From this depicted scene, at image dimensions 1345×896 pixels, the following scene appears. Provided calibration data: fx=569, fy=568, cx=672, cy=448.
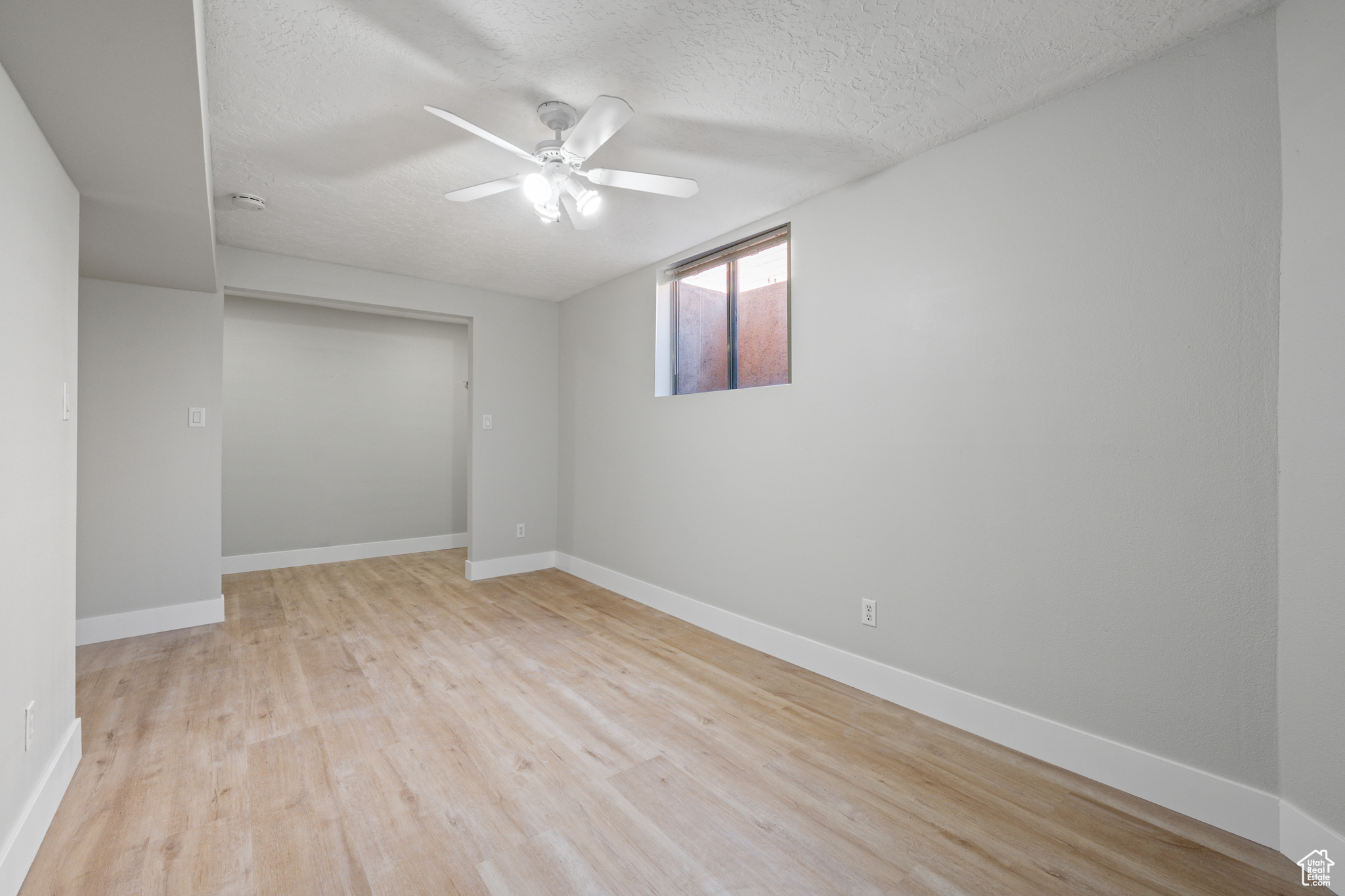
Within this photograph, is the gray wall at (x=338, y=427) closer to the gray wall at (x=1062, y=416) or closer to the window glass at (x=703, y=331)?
the window glass at (x=703, y=331)

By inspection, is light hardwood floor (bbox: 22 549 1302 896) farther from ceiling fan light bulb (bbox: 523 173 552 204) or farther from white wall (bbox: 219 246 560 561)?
ceiling fan light bulb (bbox: 523 173 552 204)

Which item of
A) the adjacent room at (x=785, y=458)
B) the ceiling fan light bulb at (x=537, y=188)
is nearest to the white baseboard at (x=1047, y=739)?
the adjacent room at (x=785, y=458)

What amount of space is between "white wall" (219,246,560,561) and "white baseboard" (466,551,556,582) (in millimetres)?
39

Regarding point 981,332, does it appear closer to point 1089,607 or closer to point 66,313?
point 1089,607

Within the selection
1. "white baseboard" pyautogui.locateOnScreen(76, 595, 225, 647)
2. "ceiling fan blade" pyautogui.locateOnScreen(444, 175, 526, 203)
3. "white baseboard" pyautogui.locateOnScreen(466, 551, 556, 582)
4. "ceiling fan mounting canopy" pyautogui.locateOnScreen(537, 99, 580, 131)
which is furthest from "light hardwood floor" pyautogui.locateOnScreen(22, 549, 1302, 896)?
"ceiling fan mounting canopy" pyautogui.locateOnScreen(537, 99, 580, 131)

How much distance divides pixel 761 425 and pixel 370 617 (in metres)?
2.69

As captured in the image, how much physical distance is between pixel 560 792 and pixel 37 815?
140cm

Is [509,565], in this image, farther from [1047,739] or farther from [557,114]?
[1047,739]

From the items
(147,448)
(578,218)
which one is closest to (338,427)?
(147,448)

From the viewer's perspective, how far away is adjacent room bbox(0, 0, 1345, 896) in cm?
148

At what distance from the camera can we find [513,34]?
1659 mm

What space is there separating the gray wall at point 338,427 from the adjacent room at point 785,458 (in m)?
1.47

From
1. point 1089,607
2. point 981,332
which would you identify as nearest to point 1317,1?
point 981,332

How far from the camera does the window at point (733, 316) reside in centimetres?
309
